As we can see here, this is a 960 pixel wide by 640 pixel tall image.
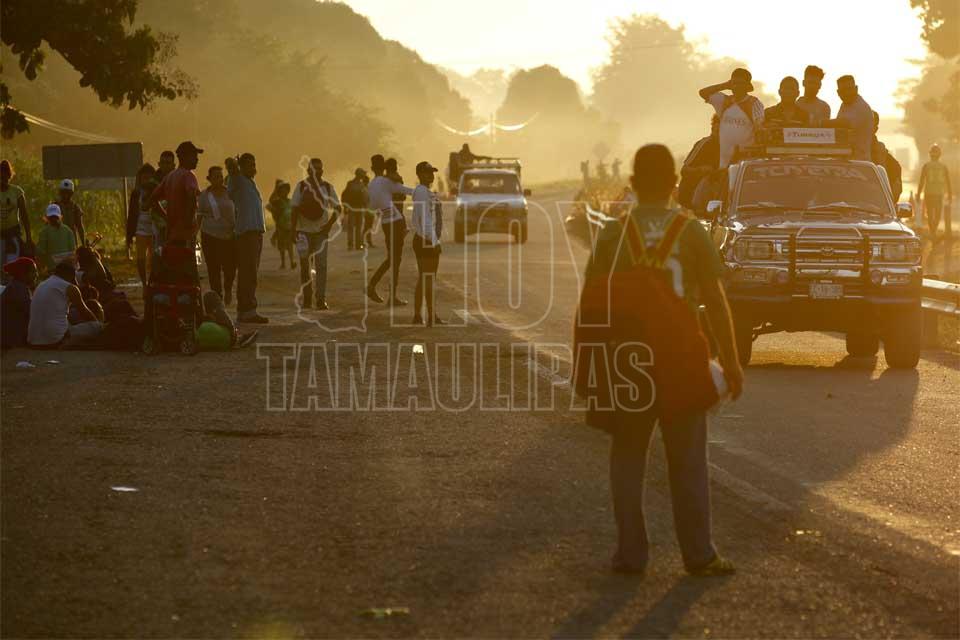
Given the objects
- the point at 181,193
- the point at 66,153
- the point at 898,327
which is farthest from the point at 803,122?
the point at 66,153

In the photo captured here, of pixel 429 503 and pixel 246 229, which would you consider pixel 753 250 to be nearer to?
pixel 246 229

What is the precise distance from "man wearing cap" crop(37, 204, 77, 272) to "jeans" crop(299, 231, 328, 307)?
315 centimetres

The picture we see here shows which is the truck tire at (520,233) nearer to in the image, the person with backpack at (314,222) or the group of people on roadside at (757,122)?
the person with backpack at (314,222)

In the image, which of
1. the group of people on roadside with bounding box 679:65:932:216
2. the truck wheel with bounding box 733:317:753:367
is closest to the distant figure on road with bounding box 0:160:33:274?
the group of people on roadside with bounding box 679:65:932:216

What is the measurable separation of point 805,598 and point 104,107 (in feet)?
223

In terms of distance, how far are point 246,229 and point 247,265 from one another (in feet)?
1.43

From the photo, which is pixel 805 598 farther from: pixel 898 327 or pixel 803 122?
pixel 803 122

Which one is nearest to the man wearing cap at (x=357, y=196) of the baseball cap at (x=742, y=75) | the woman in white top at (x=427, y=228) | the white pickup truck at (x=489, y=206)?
the white pickup truck at (x=489, y=206)

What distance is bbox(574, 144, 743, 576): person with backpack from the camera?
7.09 meters

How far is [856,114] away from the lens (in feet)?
60.2

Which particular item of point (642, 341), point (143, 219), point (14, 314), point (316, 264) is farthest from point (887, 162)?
point (642, 341)

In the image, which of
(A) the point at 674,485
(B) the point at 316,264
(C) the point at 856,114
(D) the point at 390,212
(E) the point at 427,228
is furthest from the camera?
(B) the point at 316,264

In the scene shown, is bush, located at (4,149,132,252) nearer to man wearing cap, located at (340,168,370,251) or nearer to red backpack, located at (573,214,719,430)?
man wearing cap, located at (340,168,370,251)

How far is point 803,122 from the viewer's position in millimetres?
18016
